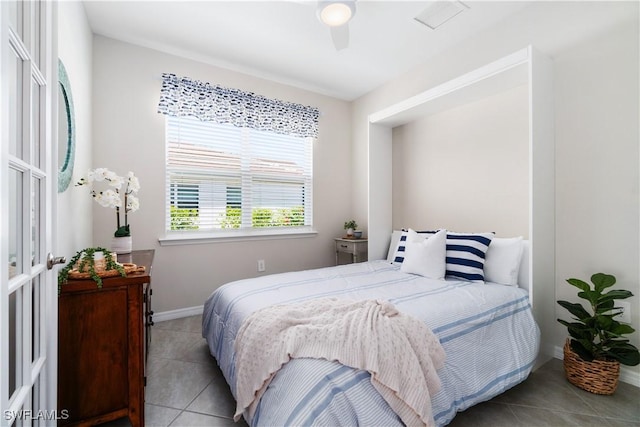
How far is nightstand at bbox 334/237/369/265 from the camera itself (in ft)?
12.0

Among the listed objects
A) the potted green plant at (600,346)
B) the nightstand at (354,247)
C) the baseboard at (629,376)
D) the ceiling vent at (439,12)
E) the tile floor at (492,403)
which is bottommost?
the tile floor at (492,403)

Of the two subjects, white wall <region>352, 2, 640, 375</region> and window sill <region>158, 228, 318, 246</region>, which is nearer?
white wall <region>352, 2, 640, 375</region>

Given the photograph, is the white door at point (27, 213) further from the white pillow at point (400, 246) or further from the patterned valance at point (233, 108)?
the white pillow at point (400, 246)

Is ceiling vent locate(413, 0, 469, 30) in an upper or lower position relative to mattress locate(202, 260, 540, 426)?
upper

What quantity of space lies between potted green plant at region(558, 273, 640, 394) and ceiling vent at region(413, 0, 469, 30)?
2.18 meters

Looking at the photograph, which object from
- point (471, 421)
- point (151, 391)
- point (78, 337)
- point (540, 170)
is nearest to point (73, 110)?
point (78, 337)

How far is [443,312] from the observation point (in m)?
1.61

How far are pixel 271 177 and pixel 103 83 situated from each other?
182 cm

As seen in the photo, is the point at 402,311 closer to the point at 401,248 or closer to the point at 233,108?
the point at 401,248

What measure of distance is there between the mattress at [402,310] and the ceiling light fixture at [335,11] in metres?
1.81

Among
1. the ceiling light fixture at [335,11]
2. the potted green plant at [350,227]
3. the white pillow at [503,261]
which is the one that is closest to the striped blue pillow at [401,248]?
the white pillow at [503,261]

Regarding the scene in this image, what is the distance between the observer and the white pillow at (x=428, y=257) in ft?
7.70

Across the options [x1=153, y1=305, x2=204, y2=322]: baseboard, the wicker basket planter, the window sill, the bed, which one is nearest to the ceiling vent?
the bed

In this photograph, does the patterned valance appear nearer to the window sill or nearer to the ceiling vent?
the window sill
